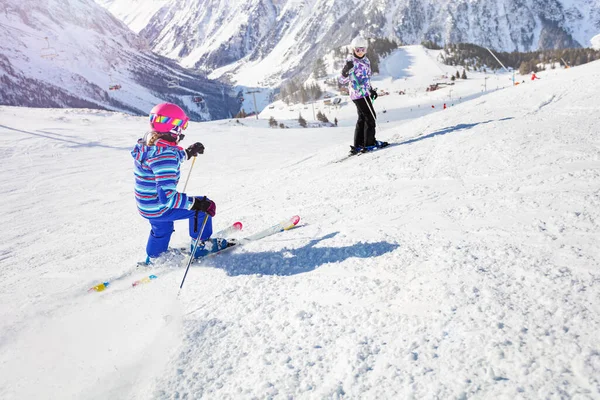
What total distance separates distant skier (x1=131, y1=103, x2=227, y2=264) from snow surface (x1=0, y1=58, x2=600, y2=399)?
629mm

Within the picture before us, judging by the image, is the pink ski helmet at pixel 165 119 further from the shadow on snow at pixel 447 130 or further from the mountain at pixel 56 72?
the mountain at pixel 56 72

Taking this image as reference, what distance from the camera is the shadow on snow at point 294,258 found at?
367 cm

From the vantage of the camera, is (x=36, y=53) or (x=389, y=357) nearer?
(x=389, y=357)

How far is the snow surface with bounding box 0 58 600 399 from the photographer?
83.0 inches

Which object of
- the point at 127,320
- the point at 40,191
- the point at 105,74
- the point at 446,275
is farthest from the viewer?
the point at 105,74

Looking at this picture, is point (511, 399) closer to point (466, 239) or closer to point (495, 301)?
point (495, 301)

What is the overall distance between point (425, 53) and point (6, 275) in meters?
182

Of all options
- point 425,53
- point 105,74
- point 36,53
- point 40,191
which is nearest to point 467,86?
point 425,53

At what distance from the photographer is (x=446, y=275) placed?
288 centimetres

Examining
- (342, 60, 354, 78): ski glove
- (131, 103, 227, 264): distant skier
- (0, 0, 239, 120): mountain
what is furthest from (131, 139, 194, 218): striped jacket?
(0, 0, 239, 120): mountain

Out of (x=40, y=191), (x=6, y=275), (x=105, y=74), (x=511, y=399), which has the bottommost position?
(x=511, y=399)

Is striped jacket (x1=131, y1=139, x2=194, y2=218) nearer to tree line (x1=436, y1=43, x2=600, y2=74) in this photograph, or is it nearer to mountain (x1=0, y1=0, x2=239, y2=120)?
mountain (x1=0, y1=0, x2=239, y2=120)

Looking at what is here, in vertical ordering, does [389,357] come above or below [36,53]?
below

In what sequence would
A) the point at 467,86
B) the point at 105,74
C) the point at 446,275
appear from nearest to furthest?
1. the point at 446,275
2. the point at 467,86
3. the point at 105,74
